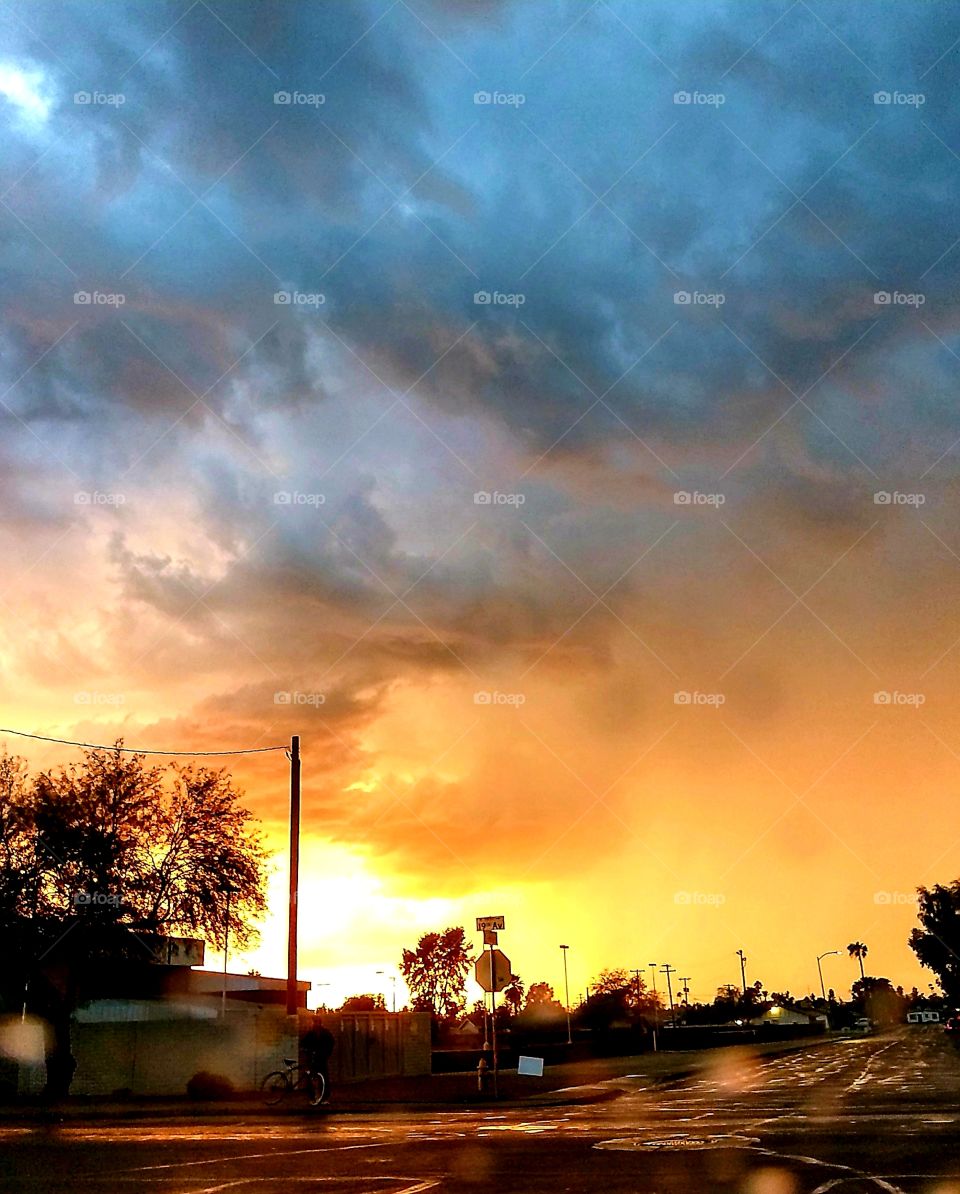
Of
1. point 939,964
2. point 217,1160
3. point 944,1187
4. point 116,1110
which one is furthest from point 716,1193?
point 939,964

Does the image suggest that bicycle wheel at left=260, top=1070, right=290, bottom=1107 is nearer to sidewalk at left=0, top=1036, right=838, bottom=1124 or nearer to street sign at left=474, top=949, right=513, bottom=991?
sidewalk at left=0, top=1036, right=838, bottom=1124

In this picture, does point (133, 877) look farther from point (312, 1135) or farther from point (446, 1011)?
point (446, 1011)

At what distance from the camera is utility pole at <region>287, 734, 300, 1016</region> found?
30.9 metres

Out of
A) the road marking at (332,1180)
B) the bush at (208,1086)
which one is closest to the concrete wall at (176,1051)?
the bush at (208,1086)

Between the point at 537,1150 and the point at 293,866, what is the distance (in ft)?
61.2

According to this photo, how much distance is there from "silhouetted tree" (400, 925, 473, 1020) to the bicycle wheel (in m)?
135

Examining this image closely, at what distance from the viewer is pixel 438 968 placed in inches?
6363

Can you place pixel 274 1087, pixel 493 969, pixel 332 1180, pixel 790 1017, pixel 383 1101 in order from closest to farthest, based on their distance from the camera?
pixel 332 1180 < pixel 493 969 < pixel 383 1101 < pixel 274 1087 < pixel 790 1017

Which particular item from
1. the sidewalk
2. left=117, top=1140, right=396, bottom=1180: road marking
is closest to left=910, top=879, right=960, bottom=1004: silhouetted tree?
the sidewalk

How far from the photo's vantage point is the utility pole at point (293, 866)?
30922 mm

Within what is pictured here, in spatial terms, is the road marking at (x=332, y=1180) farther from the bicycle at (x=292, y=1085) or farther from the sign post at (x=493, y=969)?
the bicycle at (x=292, y=1085)

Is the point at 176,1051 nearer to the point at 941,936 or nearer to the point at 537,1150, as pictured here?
the point at 537,1150

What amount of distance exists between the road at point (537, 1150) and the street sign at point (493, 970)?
2.27m

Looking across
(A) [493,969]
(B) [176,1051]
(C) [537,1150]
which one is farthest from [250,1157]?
(B) [176,1051]
